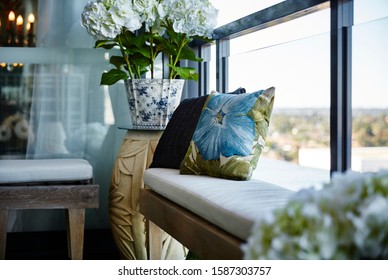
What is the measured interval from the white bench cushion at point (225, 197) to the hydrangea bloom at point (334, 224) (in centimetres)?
53

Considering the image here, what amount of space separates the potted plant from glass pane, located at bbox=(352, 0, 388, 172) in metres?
0.97

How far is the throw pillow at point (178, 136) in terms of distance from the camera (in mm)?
2699

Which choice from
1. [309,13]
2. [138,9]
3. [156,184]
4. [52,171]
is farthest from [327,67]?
[52,171]

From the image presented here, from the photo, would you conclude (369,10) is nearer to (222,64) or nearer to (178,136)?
(178,136)

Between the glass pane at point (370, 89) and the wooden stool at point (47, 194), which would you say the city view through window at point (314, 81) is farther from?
the wooden stool at point (47, 194)

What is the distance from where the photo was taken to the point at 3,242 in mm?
2871

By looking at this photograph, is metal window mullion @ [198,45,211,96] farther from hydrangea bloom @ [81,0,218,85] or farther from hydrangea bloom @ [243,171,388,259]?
hydrangea bloom @ [243,171,388,259]

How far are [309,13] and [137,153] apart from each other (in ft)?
3.33

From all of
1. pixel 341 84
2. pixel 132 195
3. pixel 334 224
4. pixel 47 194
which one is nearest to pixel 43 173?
pixel 47 194

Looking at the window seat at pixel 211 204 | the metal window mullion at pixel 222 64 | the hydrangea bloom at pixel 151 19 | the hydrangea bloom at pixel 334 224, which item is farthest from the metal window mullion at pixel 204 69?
the hydrangea bloom at pixel 334 224

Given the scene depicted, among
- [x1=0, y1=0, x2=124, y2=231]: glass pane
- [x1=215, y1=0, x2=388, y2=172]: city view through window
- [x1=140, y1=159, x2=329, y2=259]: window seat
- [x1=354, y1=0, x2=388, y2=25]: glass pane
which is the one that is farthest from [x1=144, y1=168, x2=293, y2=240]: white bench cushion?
[x1=0, y1=0, x2=124, y2=231]: glass pane

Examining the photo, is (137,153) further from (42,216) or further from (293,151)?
(42,216)

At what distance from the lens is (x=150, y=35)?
10.1 ft
